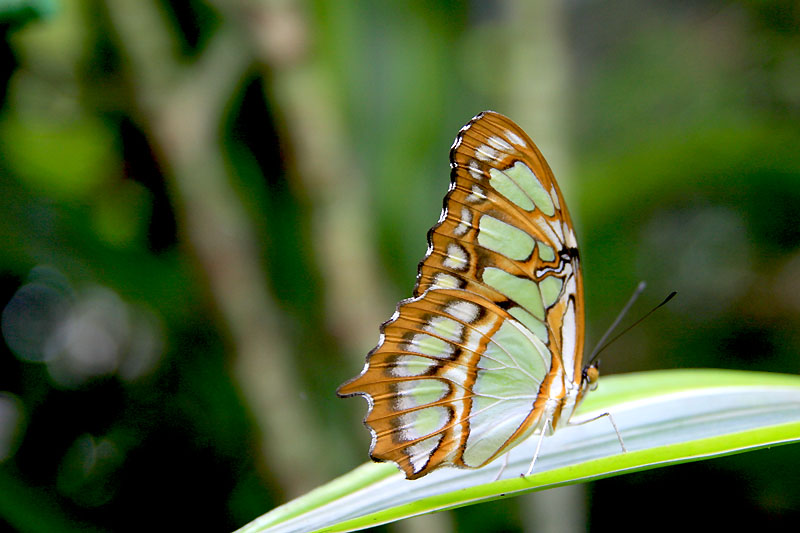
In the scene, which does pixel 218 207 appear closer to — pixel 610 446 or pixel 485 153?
pixel 485 153

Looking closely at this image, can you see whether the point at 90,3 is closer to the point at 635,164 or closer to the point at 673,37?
the point at 635,164

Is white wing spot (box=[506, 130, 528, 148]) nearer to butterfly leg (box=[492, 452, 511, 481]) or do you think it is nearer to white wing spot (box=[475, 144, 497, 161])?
white wing spot (box=[475, 144, 497, 161])

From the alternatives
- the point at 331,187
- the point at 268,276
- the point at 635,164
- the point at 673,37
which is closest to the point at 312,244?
the point at 331,187

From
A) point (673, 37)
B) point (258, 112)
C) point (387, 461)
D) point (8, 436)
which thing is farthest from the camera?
point (673, 37)

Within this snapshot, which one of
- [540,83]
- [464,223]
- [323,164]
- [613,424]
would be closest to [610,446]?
[613,424]

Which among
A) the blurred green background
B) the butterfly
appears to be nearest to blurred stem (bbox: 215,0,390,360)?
the blurred green background
